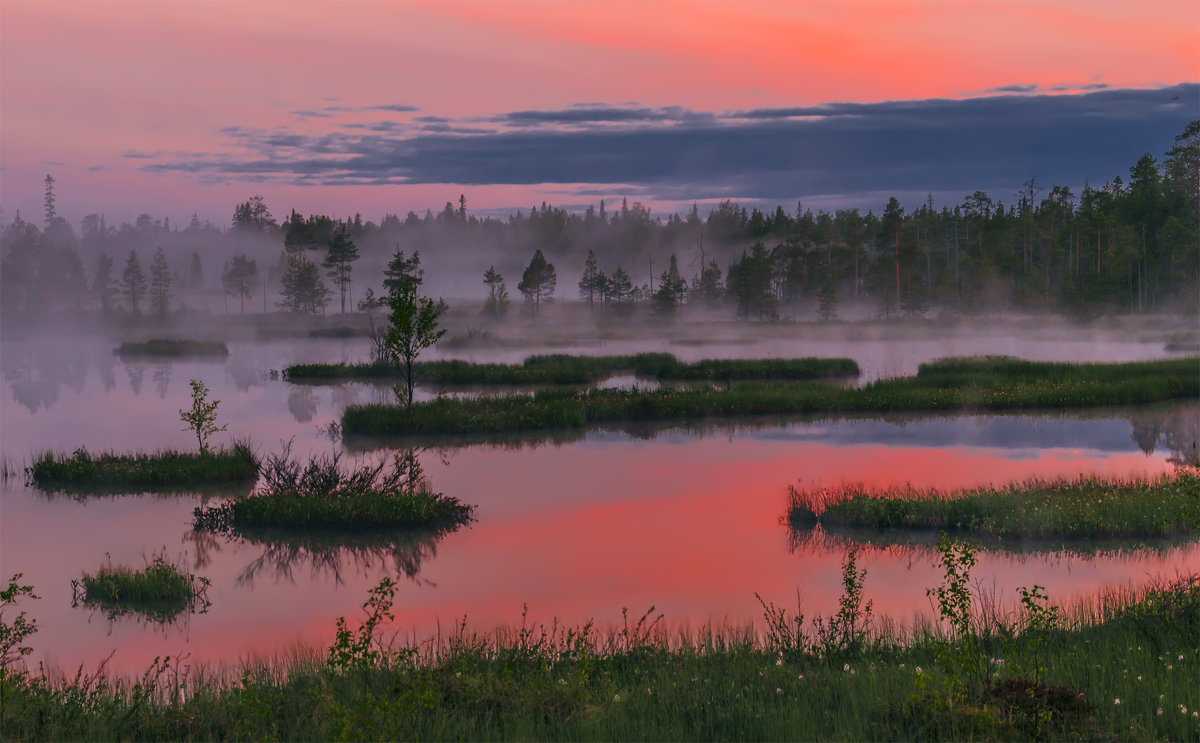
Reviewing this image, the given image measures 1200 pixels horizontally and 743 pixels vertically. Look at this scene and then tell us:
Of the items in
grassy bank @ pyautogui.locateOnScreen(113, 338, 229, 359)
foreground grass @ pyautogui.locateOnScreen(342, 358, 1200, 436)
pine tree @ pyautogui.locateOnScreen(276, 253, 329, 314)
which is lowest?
grassy bank @ pyautogui.locateOnScreen(113, 338, 229, 359)

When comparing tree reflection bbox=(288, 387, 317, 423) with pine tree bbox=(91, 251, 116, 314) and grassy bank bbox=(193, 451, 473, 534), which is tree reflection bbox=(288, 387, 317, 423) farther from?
pine tree bbox=(91, 251, 116, 314)

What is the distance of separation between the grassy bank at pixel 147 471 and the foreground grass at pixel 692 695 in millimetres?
16389

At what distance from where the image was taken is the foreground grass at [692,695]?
9.13 meters

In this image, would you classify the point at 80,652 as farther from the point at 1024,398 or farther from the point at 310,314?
the point at 310,314

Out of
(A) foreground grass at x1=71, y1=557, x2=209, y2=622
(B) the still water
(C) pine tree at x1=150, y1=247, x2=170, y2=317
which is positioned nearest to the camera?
(B) the still water

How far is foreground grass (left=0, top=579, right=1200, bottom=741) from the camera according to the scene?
9133 millimetres

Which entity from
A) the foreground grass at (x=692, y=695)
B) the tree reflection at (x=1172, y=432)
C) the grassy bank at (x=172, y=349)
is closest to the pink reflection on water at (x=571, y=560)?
the tree reflection at (x=1172, y=432)

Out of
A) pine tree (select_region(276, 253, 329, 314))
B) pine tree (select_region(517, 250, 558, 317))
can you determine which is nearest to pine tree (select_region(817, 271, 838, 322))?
pine tree (select_region(517, 250, 558, 317))

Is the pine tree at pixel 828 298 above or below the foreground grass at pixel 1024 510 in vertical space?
above

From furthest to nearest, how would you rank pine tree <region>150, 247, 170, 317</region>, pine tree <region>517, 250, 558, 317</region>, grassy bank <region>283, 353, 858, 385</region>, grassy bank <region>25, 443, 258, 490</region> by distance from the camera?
pine tree <region>150, 247, 170, 317</region> → pine tree <region>517, 250, 558, 317</region> → grassy bank <region>283, 353, 858, 385</region> → grassy bank <region>25, 443, 258, 490</region>

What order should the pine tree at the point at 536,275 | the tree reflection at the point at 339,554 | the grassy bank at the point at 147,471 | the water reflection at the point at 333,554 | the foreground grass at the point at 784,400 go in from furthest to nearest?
the pine tree at the point at 536,275 < the foreground grass at the point at 784,400 < the grassy bank at the point at 147,471 < the tree reflection at the point at 339,554 < the water reflection at the point at 333,554

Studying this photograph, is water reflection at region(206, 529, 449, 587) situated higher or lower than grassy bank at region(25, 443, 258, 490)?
lower

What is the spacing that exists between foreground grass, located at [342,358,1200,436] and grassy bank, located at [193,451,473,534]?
43.0 feet

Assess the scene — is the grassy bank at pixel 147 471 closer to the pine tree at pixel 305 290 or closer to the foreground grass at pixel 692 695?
the foreground grass at pixel 692 695
